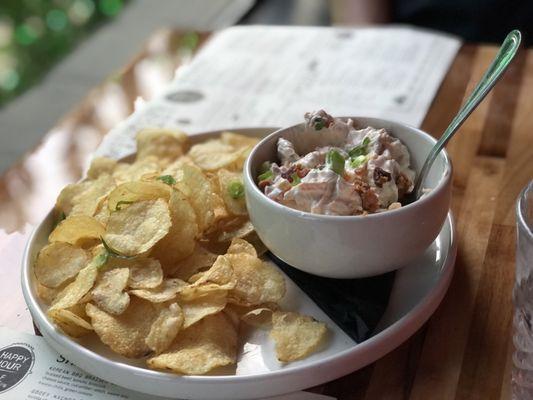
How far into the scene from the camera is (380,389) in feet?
2.55

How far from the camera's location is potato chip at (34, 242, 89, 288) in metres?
0.87

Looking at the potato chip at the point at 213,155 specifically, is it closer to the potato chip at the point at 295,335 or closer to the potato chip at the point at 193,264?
the potato chip at the point at 193,264

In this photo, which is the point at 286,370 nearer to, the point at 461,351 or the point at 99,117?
the point at 461,351

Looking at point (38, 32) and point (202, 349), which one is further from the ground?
point (202, 349)

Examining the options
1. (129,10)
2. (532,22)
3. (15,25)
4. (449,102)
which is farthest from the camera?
(129,10)

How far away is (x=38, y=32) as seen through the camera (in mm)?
3182

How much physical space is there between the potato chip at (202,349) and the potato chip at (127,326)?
0.03 m

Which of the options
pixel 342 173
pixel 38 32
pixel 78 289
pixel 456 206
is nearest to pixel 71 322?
pixel 78 289

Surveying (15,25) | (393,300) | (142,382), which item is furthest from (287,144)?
(15,25)

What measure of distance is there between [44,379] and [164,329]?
167 millimetres

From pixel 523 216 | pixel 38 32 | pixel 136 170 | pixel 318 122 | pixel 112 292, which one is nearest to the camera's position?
pixel 523 216

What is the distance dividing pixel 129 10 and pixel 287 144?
9.15 ft

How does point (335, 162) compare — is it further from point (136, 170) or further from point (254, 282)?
point (136, 170)

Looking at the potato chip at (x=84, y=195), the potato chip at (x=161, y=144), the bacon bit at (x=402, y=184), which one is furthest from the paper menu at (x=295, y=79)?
the bacon bit at (x=402, y=184)
